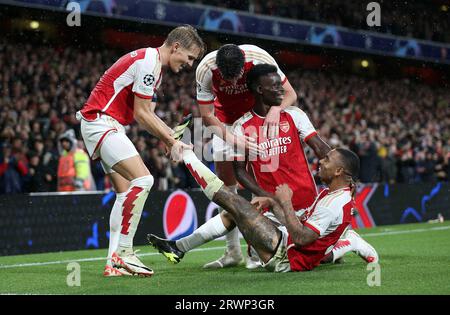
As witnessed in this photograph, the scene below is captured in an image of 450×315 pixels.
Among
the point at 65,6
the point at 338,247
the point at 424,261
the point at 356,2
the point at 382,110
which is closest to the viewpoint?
the point at 338,247

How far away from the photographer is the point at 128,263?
20.5 feet

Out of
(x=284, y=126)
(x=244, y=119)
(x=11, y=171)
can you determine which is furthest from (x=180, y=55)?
(x=11, y=171)

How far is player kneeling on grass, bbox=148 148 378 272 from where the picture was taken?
6105 millimetres

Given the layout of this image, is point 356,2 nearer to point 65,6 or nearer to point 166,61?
point 65,6

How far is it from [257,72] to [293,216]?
1483 millimetres

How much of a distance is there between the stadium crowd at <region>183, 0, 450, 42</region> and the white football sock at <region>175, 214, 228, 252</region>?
17.6m

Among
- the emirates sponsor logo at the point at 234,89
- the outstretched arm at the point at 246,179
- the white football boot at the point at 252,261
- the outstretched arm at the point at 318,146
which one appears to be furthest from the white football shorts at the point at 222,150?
the white football boot at the point at 252,261

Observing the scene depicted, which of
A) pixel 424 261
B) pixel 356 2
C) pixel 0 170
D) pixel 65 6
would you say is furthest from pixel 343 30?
pixel 424 261

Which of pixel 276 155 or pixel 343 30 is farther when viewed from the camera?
pixel 343 30

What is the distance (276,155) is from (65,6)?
550 inches

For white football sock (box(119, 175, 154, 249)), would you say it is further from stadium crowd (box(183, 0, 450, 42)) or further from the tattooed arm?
stadium crowd (box(183, 0, 450, 42))

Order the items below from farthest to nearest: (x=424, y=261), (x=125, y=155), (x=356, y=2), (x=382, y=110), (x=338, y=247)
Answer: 1. (x=356, y=2)
2. (x=382, y=110)
3. (x=424, y=261)
4. (x=338, y=247)
5. (x=125, y=155)

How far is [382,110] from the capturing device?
26.7 metres

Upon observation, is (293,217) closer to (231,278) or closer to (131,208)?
(231,278)
